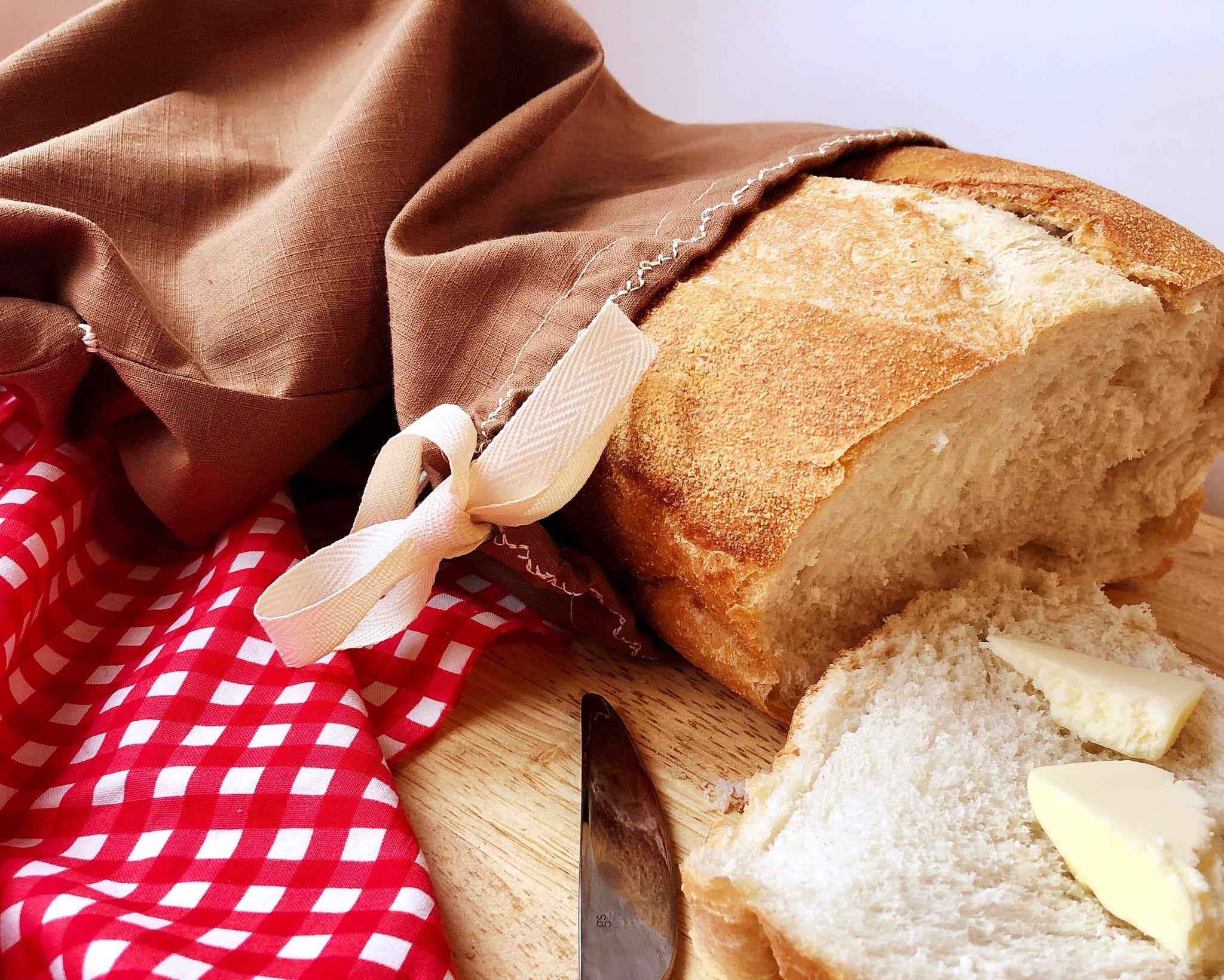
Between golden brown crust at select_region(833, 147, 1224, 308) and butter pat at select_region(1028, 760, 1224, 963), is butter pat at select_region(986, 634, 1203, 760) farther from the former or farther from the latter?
golden brown crust at select_region(833, 147, 1224, 308)

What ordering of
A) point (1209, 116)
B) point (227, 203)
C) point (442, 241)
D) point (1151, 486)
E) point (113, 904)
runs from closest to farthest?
point (113, 904) → point (1151, 486) → point (442, 241) → point (227, 203) → point (1209, 116)

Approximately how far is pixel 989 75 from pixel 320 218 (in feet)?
5.80

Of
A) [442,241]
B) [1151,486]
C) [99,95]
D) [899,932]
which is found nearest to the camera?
[899,932]

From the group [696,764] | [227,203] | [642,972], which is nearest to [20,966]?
[642,972]

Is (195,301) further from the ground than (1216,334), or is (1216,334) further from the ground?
(1216,334)

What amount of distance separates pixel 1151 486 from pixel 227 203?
180cm

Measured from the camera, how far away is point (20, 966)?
1229 mm

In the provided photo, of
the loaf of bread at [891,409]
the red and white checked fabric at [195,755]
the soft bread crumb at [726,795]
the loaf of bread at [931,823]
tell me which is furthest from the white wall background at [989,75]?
the red and white checked fabric at [195,755]

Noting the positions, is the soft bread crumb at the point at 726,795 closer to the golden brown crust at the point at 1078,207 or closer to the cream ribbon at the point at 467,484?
the cream ribbon at the point at 467,484

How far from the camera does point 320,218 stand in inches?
72.1

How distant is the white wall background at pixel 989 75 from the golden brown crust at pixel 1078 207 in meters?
0.83

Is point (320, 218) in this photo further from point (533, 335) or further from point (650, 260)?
point (650, 260)

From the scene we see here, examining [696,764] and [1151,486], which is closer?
[696,764]

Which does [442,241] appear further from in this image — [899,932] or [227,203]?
[899,932]
